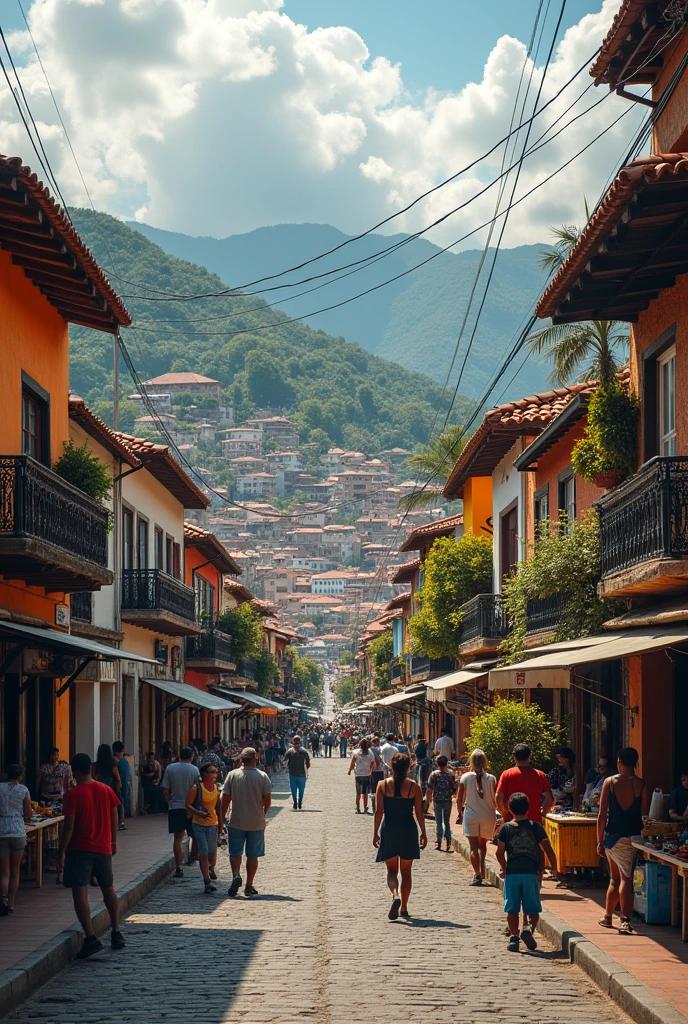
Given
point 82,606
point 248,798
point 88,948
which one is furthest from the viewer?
point 82,606

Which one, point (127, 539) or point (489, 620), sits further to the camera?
point (489, 620)

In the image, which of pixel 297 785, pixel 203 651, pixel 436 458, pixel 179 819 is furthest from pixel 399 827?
pixel 436 458

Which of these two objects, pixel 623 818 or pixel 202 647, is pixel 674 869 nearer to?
pixel 623 818

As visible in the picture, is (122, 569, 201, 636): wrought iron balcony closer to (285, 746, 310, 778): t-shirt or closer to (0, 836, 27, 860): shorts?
(285, 746, 310, 778): t-shirt

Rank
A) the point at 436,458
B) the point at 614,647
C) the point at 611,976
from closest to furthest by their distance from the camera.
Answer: the point at 611,976 < the point at 614,647 < the point at 436,458

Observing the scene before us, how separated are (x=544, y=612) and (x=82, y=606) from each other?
7.99m

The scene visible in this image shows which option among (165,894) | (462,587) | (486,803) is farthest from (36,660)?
(462,587)

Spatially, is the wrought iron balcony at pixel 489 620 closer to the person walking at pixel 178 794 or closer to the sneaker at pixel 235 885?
the person walking at pixel 178 794

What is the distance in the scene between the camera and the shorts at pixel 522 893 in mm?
11641

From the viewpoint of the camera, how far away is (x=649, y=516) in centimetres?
1283

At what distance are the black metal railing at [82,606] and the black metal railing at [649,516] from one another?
10945 mm

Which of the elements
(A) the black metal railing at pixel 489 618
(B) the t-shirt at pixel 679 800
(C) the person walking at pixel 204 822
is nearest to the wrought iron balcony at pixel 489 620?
(A) the black metal railing at pixel 489 618

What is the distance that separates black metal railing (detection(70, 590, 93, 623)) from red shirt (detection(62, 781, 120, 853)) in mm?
11592

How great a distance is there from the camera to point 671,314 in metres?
14.4
